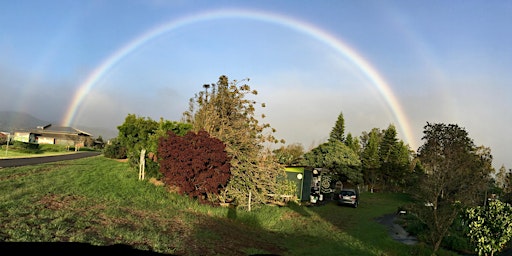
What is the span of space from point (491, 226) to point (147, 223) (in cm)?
1087

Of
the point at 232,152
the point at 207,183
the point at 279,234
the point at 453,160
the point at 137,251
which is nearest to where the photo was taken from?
the point at 137,251

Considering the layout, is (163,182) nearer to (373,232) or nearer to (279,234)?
(279,234)

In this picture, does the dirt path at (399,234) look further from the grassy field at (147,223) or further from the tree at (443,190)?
the tree at (443,190)

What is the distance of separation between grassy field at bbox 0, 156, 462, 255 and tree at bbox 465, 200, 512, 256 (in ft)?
9.00

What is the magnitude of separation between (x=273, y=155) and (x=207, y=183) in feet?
17.0

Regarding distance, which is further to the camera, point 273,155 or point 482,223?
point 273,155

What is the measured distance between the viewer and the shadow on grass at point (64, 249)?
632 centimetres

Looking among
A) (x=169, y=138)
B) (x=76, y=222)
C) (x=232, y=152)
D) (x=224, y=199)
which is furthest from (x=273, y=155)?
(x=76, y=222)

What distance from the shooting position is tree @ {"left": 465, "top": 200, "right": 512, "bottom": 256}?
1059 cm

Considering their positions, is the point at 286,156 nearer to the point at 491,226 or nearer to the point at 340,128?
the point at 491,226

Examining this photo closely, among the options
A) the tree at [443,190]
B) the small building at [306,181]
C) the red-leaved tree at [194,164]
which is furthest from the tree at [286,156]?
the tree at [443,190]

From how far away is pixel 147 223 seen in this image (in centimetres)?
1034

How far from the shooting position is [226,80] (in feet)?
67.3

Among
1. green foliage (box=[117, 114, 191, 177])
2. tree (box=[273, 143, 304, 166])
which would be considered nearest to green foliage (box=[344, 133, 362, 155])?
tree (box=[273, 143, 304, 166])
